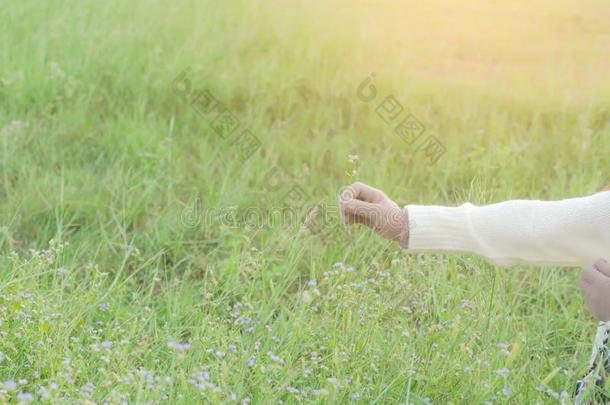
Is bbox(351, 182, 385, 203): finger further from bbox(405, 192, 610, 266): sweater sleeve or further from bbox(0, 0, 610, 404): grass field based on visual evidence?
bbox(0, 0, 610, 404): grass field

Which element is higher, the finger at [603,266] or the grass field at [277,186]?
the finger at [603,266]

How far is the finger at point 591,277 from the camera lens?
74.4 inches

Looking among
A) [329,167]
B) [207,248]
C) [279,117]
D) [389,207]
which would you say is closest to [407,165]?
[329,167]

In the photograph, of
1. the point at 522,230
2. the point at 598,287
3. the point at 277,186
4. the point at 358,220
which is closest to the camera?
the point at 598,287

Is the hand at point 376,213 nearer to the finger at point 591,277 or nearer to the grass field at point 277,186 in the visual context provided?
the grass field at point 277,186

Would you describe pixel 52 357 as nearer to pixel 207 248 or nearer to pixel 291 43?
pixel 207 248

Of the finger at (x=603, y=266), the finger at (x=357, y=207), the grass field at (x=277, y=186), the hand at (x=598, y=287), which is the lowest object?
the grass field at (x=277, y=186)

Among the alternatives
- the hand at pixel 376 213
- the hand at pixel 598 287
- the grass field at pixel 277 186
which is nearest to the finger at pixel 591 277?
the hand at pixel 598 287

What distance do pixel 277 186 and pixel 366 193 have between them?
1365 millimetres

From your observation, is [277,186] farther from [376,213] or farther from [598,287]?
[598,287]

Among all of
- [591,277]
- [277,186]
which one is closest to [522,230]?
[591,277]

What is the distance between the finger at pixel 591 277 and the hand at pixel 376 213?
0.43 m

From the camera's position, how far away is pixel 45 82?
3998 mm

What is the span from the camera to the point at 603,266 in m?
1.92
